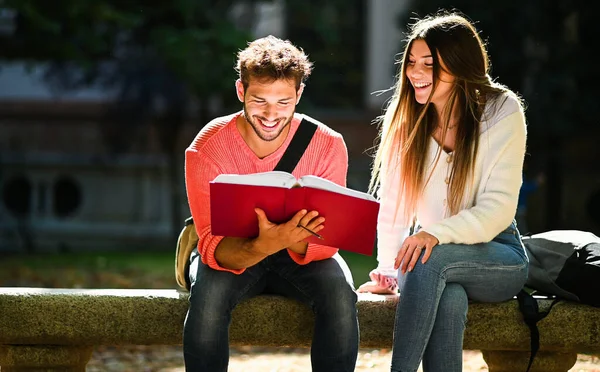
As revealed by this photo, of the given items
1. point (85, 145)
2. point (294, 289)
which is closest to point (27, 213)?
point (85, 145)

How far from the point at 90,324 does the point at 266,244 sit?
35.6 inches

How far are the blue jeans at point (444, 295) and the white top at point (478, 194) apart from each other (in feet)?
0.26

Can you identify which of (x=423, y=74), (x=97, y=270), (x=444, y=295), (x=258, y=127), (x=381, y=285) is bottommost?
(x=97, y=270)

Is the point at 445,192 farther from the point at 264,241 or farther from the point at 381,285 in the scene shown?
the point at 264,241

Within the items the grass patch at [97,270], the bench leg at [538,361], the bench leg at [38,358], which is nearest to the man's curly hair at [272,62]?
the bench leg at [38,358]

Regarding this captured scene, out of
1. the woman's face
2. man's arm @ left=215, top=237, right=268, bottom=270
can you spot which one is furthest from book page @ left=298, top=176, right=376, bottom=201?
the woman's face

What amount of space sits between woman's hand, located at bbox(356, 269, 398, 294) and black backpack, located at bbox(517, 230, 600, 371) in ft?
1.61

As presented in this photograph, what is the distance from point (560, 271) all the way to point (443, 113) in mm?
750

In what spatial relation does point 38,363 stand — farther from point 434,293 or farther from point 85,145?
point 85,145

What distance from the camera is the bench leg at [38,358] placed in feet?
13.2

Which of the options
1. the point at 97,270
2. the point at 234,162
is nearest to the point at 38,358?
the point at 234,162

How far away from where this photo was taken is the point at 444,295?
3619mm

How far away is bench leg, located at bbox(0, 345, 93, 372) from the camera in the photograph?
13.2 ft

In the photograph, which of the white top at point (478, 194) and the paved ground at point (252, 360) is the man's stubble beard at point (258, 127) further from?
the paved ground at point (252, 360)
